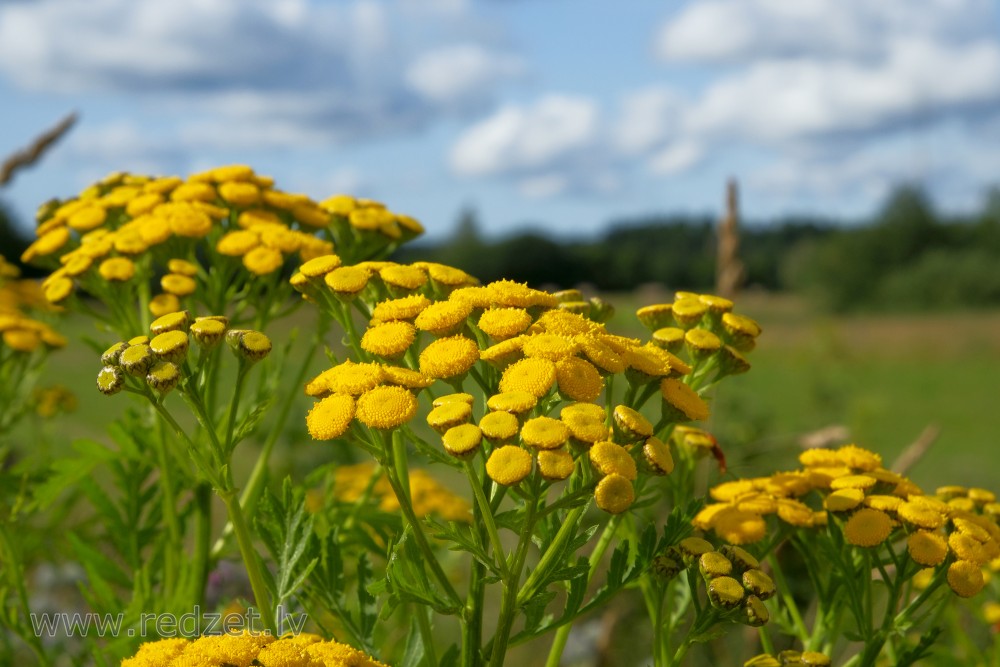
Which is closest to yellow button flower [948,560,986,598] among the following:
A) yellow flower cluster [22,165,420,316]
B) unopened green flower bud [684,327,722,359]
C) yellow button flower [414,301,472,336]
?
unopened green flower bud [684,327,722,359]

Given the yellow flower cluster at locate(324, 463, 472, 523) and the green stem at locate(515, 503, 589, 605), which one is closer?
the green stem at locate(515, 503, 589, 605)

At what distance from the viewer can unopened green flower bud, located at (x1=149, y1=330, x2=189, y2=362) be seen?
191 centimetres

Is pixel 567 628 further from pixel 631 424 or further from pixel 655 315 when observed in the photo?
pixel 655 315

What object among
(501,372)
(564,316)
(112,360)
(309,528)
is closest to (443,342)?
(501,372)

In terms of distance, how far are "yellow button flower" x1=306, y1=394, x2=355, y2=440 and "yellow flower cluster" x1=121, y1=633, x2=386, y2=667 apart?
356 mm

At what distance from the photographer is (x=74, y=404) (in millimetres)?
4035

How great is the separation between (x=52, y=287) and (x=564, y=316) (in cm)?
A: 156

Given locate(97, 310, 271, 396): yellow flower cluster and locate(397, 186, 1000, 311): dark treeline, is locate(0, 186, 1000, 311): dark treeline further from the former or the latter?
locate(97, 310, 271, 396): yellow flower cluster

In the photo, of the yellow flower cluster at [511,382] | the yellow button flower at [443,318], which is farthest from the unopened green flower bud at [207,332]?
the yellow button flower at [443,318]

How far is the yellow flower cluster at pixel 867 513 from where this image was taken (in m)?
2.06

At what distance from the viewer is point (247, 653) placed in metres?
1.59

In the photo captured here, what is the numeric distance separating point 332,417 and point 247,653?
1.41 feet

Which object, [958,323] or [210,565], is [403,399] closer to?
[210,565]

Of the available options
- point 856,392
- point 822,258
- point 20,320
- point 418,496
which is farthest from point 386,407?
point 822,258
